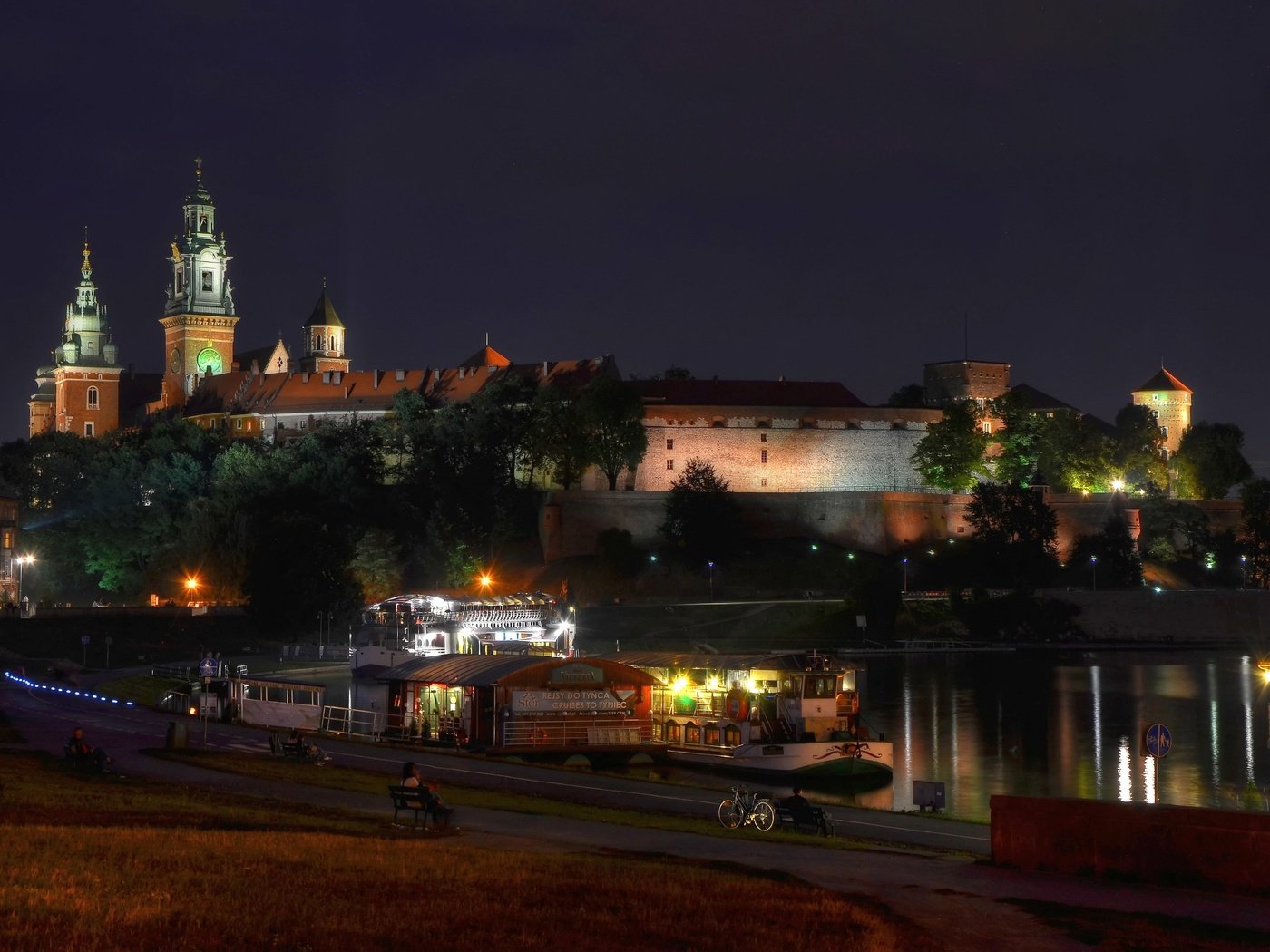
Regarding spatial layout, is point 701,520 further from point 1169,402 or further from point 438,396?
point 1169,402

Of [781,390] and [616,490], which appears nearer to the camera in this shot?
[616,490]

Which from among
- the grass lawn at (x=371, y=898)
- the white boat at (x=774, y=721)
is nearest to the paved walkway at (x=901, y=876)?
the grass lawn at (x=371, y=898)

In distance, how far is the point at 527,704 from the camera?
33.8 meters

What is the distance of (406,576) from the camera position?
249 feet

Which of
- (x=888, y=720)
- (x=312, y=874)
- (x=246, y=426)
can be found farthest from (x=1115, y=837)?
(x=246, y=426)

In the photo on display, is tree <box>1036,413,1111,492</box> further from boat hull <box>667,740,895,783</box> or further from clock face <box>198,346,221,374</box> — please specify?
clock face <box>198,346,221,374</box>

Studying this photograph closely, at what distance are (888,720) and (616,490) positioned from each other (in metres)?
35.7

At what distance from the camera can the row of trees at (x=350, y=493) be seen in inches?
2891

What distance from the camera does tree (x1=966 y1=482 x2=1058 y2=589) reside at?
79.0 m

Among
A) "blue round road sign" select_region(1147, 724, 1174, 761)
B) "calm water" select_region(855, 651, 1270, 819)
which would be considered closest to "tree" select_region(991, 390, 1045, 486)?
"calm water" select_region(855, 651, 1270, 819)

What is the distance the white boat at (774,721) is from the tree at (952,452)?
5050 cm

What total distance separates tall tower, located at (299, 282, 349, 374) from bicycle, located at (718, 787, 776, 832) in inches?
4041

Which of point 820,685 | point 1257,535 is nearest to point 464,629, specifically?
point 820,685

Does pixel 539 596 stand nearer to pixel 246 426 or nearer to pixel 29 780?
pixel 29 780
